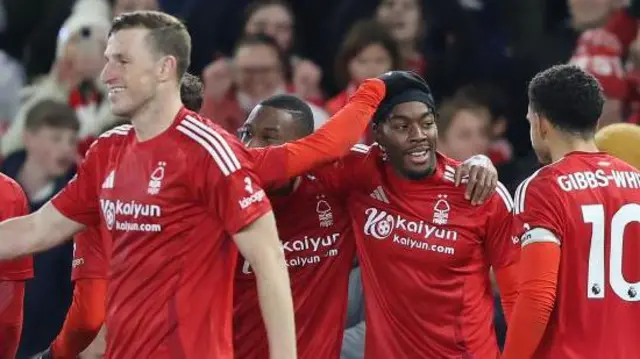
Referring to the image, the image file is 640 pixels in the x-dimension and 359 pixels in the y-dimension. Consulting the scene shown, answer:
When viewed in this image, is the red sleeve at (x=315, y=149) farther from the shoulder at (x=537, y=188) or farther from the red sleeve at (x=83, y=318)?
the red sleeve at (x=83, y=318)

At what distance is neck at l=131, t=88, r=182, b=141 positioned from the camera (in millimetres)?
6031

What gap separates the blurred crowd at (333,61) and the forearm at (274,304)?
3.98 meters

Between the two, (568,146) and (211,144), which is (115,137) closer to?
(211,144)

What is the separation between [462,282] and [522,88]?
442cm

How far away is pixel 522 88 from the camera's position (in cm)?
1107

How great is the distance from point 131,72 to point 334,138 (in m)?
0.87

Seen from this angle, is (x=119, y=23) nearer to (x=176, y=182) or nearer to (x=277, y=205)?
(x=176, y=182)

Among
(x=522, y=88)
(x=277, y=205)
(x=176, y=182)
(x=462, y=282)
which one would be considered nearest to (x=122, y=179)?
(x=176, y=182)

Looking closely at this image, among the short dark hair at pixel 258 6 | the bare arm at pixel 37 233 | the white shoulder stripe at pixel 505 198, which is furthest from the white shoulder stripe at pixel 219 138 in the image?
the short dark hair at pixel 258 6

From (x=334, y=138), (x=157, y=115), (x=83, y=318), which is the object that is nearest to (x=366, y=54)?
(x=83, y=318)

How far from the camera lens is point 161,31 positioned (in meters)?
6.07

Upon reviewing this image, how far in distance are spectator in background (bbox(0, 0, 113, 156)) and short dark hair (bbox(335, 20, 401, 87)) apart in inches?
65.2

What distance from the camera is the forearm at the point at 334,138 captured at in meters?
6.34

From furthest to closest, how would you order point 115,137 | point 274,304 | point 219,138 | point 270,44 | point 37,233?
point 270,44, point 37,233, point 115,137, point 219,138, point 274,304
